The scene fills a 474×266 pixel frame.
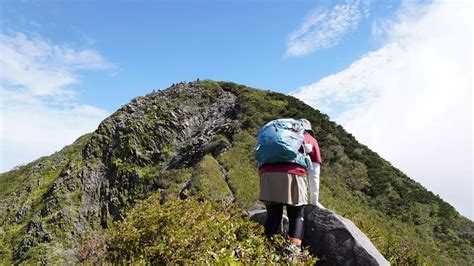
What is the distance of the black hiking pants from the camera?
6.63 m

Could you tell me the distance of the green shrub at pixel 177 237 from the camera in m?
5.63

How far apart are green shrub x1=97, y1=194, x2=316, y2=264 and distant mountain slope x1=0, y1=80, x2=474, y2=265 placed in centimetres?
979

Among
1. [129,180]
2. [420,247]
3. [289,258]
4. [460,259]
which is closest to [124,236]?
[289,258]

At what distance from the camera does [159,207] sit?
6.60m

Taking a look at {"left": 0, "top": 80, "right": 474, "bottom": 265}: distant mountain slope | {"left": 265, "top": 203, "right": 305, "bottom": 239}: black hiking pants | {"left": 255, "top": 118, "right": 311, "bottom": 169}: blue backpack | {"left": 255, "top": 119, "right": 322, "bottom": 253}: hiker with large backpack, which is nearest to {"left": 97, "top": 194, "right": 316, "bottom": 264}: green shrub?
{"left": 265, "top": 203, "right": 305, "bottom": 239}: black hiking pants

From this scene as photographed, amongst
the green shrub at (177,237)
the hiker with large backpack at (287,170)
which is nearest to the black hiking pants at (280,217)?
the hiker with large backpack at (287,170)

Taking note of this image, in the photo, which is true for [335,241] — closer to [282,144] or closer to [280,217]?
[280,217]

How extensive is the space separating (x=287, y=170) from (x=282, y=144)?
0.47m

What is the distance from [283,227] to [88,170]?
3032 centimetres

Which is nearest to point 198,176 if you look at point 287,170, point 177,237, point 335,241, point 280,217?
point 335,241

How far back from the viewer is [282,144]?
667cm

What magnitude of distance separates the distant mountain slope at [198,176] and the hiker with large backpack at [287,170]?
960cm

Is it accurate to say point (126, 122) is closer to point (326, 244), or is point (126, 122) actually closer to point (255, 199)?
point (255, 199)

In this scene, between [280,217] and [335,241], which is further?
[335,241]
